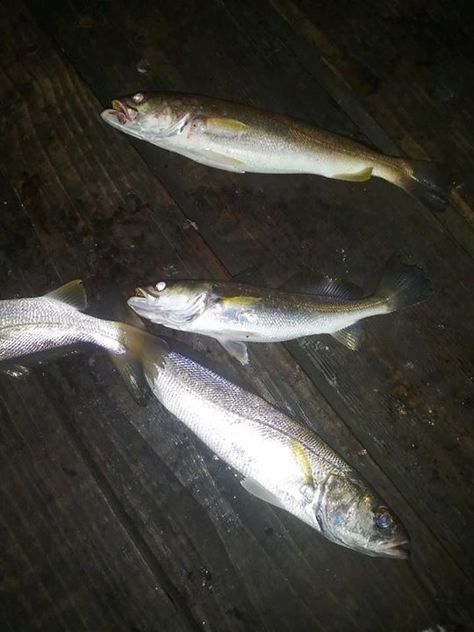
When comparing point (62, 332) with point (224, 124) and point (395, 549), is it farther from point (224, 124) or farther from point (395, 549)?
point (395, 549)

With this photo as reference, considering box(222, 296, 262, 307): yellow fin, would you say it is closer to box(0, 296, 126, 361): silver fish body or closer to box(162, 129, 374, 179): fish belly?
box(0, 296, 126, 361): silver fish body

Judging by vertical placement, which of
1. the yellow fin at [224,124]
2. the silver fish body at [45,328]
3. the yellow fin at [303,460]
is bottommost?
the silver fish body at [45,328]

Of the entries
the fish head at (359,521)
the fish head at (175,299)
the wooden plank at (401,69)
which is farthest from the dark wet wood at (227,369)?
the fish head at (175,299)

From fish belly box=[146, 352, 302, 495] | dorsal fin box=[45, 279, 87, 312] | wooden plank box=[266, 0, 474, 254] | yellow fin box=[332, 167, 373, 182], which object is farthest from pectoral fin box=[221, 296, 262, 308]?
wooden plank box=[266, 0, 474, 254]

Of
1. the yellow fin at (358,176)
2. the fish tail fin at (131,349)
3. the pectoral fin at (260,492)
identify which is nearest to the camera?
the pectoral fin at (260,492)

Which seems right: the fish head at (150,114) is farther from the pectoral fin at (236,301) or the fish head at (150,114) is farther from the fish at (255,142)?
the pectoral fin at (236,301)

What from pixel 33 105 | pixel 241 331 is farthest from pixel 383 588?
pixel 33 105
